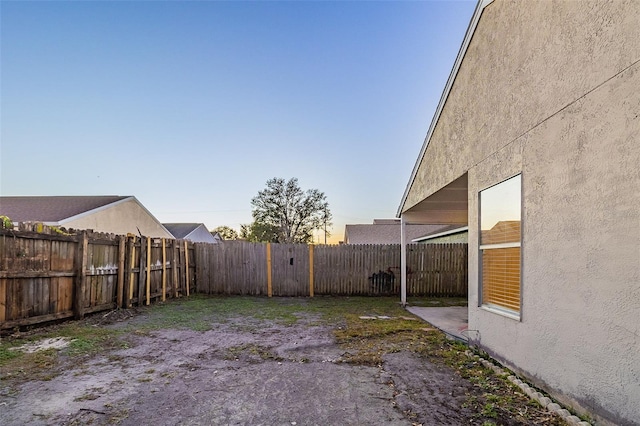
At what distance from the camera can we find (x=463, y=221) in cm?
1002

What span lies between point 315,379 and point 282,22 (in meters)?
9.44

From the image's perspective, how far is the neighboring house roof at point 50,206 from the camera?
15219mm

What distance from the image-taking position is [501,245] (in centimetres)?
425

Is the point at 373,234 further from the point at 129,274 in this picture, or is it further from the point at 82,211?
the point at 129,274

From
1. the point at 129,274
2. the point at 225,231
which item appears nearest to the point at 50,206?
the point at 129,274

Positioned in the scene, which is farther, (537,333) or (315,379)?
(315,379)

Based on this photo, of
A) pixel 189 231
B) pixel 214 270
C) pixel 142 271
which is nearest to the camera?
pixel 142 271

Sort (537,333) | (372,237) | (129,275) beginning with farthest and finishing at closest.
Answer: (372,237) < (129,275) < (537,333)

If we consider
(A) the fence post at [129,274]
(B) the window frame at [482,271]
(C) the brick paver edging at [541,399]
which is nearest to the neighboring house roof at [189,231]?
(A) the fence post at [129,274]

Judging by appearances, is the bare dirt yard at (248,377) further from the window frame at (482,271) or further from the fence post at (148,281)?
the fence post at (148,281)

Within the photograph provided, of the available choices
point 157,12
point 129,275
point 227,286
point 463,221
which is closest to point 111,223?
point 227,286

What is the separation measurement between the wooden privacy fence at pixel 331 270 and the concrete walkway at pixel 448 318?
2297 millimetres

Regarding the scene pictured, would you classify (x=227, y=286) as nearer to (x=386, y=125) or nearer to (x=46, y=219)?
(x=386, y=125)

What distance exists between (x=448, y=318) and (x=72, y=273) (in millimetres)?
7327
